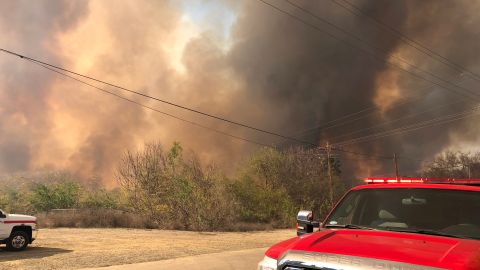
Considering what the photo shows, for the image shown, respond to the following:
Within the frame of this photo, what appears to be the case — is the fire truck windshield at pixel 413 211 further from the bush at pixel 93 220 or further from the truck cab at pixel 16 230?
the bush at pixel 93 220

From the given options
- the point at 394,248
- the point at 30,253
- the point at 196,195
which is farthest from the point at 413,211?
the point at 196,195

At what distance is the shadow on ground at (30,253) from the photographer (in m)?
12.8

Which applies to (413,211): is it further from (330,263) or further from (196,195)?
(196,195)

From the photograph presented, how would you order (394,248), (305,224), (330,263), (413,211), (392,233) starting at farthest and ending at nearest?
(305,224)
(413,211)
(392,233)
(394,248)
(330,263)

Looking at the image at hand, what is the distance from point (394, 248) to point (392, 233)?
0.54m

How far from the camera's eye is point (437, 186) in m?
4.26

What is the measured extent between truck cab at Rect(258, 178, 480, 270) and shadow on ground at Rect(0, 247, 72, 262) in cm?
1085

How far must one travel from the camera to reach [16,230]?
14.2 m

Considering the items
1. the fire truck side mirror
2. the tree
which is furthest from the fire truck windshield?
the tree

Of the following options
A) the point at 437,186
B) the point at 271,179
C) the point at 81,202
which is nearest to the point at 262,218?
the point at 271,179

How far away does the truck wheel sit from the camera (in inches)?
552

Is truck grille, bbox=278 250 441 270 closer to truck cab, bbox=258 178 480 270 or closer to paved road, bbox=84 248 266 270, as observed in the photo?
truck cab, bbox=258 178 480 270

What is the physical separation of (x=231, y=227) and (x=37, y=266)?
698 inches

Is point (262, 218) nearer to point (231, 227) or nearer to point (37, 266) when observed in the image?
point (231, 227)
